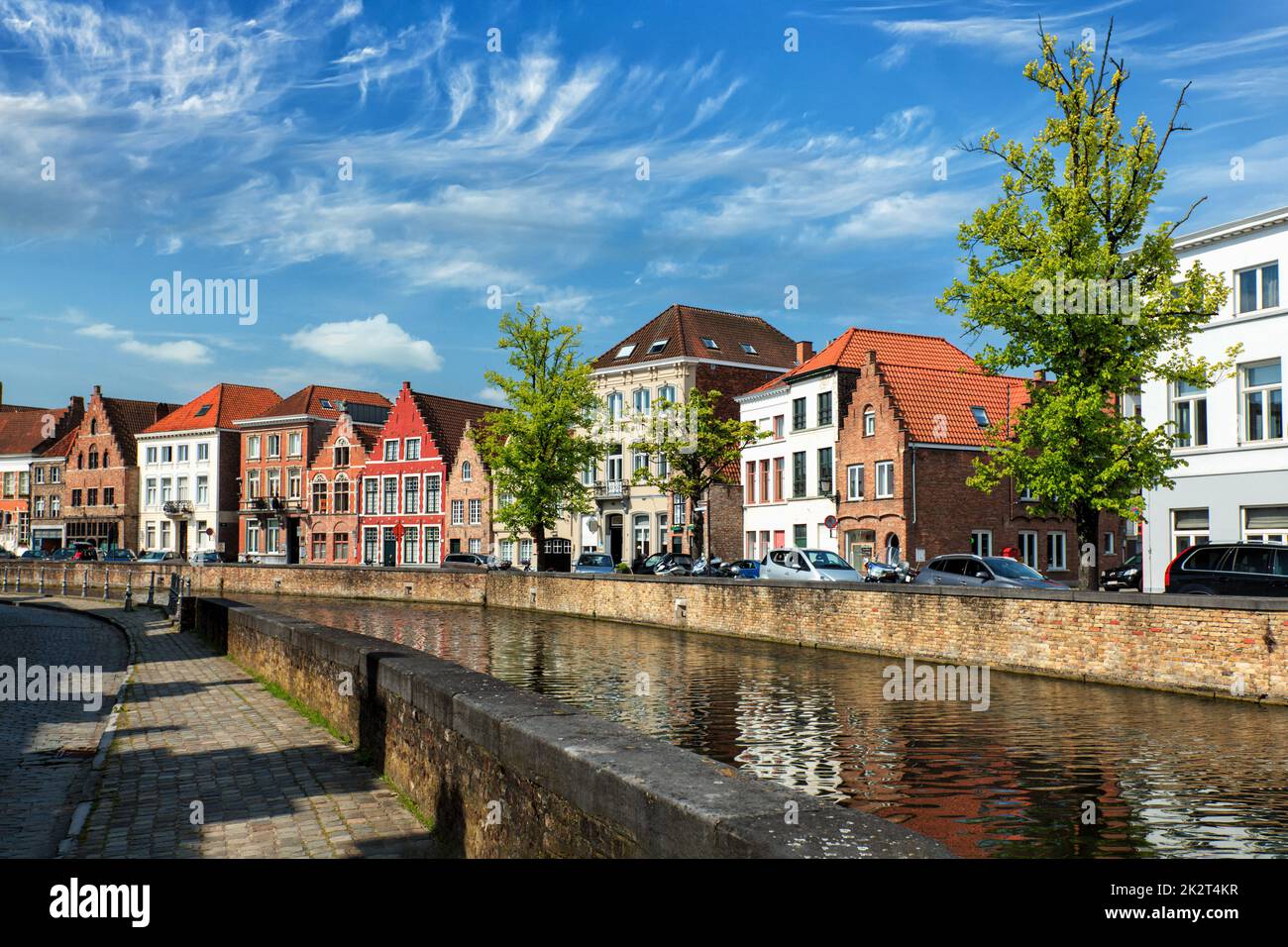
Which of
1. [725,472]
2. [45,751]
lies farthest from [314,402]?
[45,751]

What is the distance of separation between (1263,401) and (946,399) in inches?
762

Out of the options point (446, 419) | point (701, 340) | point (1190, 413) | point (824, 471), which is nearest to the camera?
point (1190, 413)

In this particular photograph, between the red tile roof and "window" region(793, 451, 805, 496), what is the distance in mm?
6732

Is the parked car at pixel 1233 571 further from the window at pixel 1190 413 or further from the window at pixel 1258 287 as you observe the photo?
the window at pixel 1258 287

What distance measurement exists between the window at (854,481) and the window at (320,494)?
4553 centimetres

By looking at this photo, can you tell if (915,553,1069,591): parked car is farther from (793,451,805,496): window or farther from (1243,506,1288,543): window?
(793,451,805,496): window

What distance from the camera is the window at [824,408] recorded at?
50812mm

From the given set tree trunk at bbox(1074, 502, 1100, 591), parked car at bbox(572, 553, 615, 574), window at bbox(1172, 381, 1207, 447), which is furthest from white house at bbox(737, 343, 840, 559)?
tree trunk at bbox(1074, 502, 1100, 591)

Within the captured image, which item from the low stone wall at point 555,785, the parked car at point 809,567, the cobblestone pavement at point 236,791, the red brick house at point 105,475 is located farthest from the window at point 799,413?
the red brick house at point 105,475

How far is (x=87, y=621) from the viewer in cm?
3247

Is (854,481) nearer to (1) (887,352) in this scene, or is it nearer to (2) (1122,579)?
(1) (887,352)

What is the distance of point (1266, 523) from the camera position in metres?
29.3

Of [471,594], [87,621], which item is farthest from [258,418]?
[87,621]
